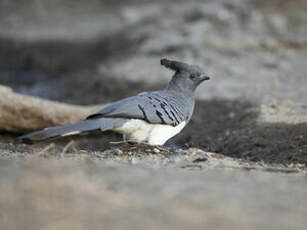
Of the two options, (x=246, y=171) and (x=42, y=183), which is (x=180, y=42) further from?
(x=42, y=183)

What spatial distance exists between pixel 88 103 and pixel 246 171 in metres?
6.41

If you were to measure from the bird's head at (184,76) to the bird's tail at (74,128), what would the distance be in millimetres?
1400

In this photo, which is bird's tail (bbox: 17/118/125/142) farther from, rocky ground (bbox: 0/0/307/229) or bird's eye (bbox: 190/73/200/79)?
bird's eye (bbox: 190/73/200/79)

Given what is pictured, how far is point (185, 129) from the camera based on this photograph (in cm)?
938

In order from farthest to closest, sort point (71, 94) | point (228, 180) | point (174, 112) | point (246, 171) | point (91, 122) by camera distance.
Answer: point (71, 94) < point (174, 112) < point (91, 122) < point (246, 171) < point (228, 180)

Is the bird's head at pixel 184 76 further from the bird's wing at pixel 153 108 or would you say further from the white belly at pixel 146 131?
the white belly at pixel 146 131

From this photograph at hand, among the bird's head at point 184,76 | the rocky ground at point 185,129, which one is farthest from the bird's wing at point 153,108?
the rocky ground at point 185,129

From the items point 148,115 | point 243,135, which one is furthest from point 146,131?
point 243,135

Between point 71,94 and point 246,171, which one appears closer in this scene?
point 246,171

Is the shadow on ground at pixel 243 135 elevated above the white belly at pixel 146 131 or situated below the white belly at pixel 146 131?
below

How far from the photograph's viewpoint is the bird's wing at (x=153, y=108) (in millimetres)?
6172

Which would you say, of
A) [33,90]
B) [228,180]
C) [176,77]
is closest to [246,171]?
[228,180]

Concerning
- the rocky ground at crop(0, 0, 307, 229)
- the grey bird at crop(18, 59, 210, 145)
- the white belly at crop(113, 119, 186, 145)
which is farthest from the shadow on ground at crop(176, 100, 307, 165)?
the white belly at crop(113, 119, 186, 145)

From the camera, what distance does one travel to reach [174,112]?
6.77 meters
